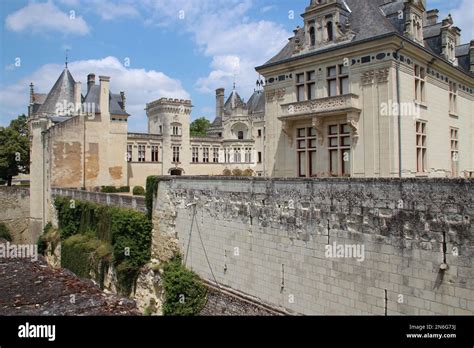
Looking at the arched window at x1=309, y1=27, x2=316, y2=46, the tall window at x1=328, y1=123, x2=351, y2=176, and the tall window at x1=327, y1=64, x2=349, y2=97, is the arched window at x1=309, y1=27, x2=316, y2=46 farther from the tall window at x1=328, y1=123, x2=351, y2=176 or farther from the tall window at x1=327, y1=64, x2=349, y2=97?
the tall window at x1=328, y1=123, x2=351, y2=176

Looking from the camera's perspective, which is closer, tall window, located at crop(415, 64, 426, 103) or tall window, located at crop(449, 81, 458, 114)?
tall window, located at crop(415, 64, 426, 103)

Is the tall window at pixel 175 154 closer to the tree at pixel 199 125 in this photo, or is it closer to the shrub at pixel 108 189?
the shrub at pixel 108 189

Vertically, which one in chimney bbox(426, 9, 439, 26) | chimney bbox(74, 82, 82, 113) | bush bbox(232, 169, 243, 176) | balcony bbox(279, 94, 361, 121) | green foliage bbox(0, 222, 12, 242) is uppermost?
chimney bbox(426, 9, 439, 26)

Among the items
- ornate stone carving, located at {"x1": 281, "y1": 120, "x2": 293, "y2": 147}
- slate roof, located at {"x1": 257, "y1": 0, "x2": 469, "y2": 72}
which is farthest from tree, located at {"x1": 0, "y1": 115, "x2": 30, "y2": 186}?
slate roof, located at {"x1": 257, "y1": 0, "x2": 469, "y2": 72}

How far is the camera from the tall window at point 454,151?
22766 millimetres

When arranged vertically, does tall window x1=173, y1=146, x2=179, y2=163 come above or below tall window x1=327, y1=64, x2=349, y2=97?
below

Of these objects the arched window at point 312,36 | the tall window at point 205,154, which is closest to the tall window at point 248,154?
the tall window at point 205,154

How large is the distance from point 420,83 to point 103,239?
18981 mm

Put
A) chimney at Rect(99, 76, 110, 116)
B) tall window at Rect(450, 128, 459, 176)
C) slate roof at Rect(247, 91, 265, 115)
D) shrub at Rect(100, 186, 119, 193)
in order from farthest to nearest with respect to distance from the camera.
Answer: slate roof at Rect(247, 91, 265, 115) → chimney at Rect(99, 76, 110, 116) → shrub at Rect(100, 186, 119, 193) → tall window at Rect(450, 128, 459, 176)

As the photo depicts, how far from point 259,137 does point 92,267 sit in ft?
123

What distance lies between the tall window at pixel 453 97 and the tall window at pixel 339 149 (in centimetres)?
725

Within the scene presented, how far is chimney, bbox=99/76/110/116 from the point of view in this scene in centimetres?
3884

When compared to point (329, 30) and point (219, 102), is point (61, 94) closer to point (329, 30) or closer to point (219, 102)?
point (219, 102)

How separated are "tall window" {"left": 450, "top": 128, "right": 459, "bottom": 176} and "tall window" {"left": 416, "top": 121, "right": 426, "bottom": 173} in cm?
415
